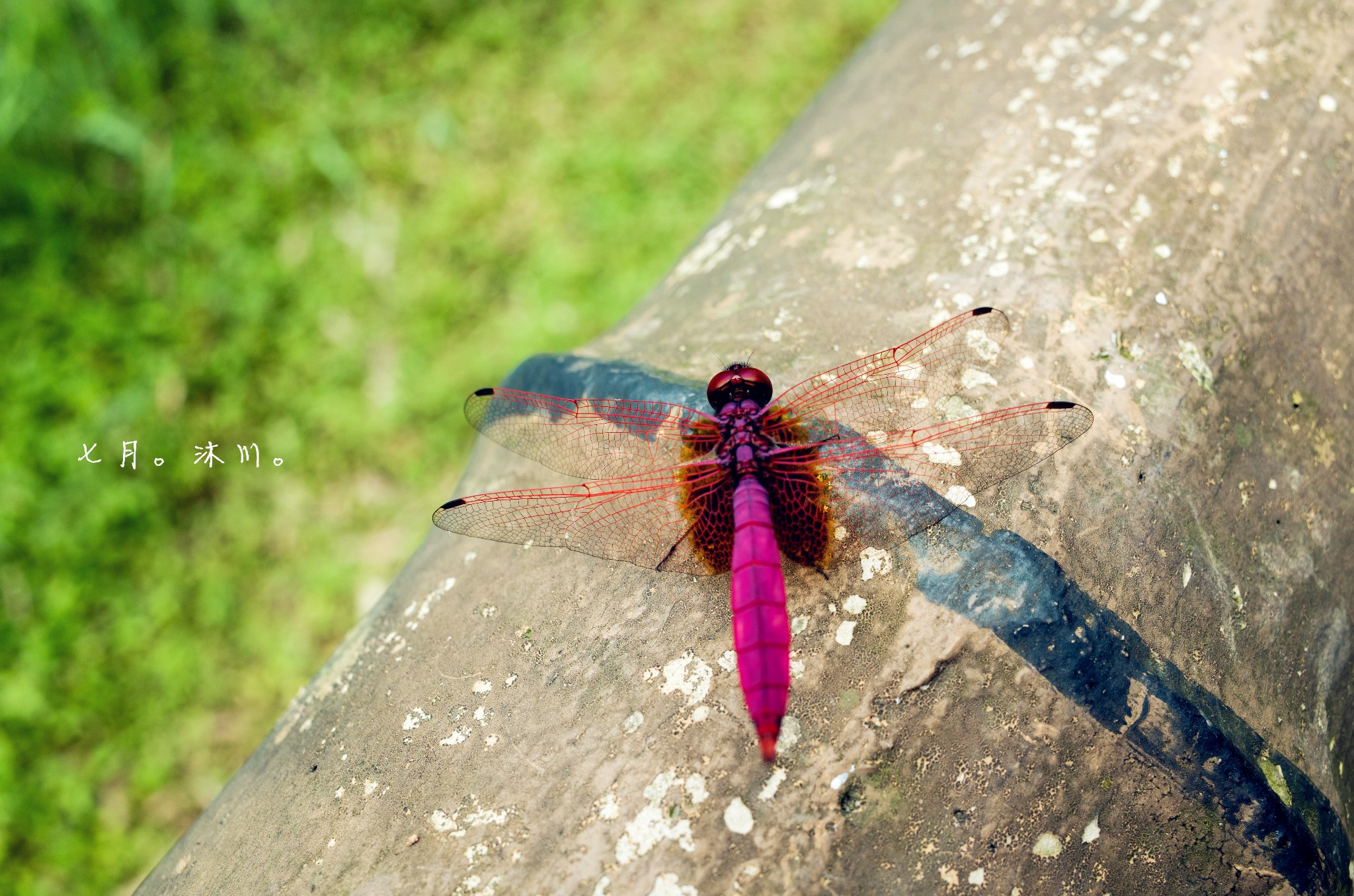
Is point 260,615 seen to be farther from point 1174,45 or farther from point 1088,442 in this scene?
point 1174,45

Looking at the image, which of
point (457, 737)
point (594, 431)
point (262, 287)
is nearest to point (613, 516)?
point (594, 431)

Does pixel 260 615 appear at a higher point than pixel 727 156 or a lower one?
lower

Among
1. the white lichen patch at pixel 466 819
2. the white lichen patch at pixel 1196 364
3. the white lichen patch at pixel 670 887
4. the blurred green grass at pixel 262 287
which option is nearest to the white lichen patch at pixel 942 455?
the white lichen patch at pixel 1196 364

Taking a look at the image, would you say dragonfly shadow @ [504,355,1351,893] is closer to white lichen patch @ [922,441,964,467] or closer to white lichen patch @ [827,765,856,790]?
white lichen patch @ [922,441,964,467]

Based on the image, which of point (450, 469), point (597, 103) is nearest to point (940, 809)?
point (450, 469)

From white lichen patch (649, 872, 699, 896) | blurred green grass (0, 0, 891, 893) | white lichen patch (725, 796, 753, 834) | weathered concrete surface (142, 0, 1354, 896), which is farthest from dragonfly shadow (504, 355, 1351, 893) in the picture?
blurred green grass (0, 0, 891, 893)

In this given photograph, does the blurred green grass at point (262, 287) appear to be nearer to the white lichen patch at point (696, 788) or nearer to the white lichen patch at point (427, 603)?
the white lichen patch at point (427, 603)
